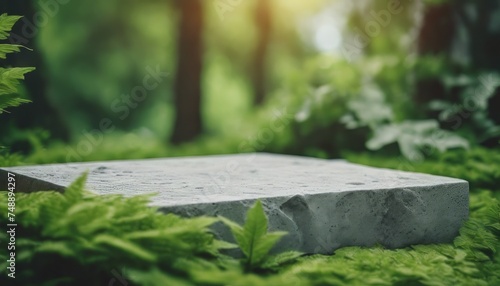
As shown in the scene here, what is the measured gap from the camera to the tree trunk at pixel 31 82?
6.64 meters

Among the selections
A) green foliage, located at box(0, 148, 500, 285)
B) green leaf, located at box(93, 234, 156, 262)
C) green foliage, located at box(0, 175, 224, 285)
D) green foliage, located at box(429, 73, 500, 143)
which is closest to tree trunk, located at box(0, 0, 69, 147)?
green foliage, located at box(0, 148, 500, 285)

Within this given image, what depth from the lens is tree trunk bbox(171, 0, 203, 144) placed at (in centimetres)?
1098

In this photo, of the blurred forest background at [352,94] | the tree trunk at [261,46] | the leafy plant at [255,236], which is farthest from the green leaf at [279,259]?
the tree trunk at [261,46]

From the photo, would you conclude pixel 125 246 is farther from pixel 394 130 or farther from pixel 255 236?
pixel 394 130

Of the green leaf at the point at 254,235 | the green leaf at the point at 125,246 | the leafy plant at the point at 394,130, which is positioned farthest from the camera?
the leafy plant at the point at 394,130

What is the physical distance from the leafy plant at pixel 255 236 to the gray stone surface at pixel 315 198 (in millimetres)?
196

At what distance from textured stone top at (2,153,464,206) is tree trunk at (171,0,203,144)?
595 cm

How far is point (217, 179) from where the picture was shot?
422cm

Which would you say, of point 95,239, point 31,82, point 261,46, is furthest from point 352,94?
point 261,46

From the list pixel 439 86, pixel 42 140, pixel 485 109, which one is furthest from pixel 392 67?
pixel 42 140

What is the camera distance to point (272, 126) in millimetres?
8312

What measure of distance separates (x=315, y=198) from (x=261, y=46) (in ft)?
47.0

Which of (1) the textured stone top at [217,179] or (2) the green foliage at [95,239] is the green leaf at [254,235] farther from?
(1) the textured stone top at [217,179]

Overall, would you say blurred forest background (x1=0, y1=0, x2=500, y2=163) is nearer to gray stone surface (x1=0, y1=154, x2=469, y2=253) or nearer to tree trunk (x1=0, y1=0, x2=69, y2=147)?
tree trunk (x1=0, y1=0, x2=69, y2=147)
